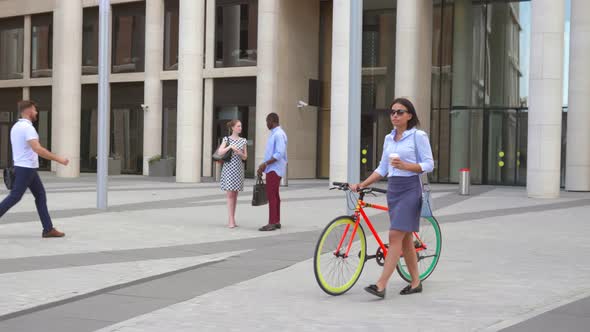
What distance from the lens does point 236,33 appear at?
115 ft

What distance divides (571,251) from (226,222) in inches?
227

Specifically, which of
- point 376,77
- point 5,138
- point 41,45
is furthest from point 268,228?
point 5,138

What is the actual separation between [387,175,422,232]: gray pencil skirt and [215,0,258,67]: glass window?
27.9 meters

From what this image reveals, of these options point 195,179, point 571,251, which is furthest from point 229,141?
point 195,179

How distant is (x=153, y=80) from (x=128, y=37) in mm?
3469

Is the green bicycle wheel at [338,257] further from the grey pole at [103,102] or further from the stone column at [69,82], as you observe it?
the stone column at [69,82]

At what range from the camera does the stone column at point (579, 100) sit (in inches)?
1011

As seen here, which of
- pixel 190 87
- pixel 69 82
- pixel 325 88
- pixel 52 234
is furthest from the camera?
pixel 325 88

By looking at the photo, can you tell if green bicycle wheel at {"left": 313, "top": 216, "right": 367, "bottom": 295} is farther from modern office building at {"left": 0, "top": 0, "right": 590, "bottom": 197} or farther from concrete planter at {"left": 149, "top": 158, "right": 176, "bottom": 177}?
concrete planter at {"left": 149, "top": 158, "right": 176, "bottom": 177}

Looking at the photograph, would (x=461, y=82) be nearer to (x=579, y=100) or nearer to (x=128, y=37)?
(x=579, y=100)

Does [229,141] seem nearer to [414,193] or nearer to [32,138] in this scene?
[32,138]

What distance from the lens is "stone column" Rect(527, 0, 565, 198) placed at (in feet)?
72.3

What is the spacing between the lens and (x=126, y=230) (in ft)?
39.8

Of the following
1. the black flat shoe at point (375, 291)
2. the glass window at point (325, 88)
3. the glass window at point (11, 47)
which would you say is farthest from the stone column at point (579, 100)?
the glass window at point (11, 47)
